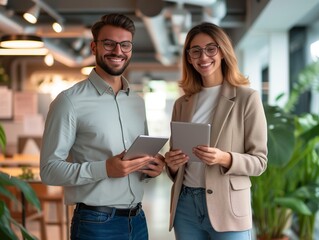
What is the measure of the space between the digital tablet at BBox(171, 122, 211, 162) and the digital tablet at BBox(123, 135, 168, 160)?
59mm

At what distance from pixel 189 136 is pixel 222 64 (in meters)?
0.40

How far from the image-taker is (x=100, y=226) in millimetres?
2295

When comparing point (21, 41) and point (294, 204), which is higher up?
point (21, 41)

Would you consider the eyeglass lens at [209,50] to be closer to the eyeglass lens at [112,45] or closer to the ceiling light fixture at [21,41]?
the eyeglass lens at [112,45]

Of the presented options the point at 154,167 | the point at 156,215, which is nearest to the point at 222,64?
the point at 154,167

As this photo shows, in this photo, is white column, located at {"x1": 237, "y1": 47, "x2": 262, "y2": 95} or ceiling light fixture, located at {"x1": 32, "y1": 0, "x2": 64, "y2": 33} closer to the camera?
ceiling light fixture, located at {"x1": 32, "y1": 0, "x2": 64, "y2": 33}

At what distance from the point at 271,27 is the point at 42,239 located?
11.3 ft

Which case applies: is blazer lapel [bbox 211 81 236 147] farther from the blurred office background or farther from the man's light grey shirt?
the blurred office background

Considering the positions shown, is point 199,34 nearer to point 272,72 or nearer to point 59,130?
point 59,130

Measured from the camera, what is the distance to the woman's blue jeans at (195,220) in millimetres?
2342

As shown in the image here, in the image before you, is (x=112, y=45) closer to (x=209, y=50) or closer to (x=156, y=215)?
(x=209, y=50)

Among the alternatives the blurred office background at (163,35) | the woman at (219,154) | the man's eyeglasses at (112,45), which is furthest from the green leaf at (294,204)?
the man's eyeglasses at (112,45)

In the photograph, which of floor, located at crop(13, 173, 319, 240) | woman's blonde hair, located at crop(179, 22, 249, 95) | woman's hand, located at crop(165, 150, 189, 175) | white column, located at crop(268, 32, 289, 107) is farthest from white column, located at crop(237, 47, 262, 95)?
woman's hand, located at crop(165, 150, 189, 175)

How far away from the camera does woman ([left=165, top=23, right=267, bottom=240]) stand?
2295mm
